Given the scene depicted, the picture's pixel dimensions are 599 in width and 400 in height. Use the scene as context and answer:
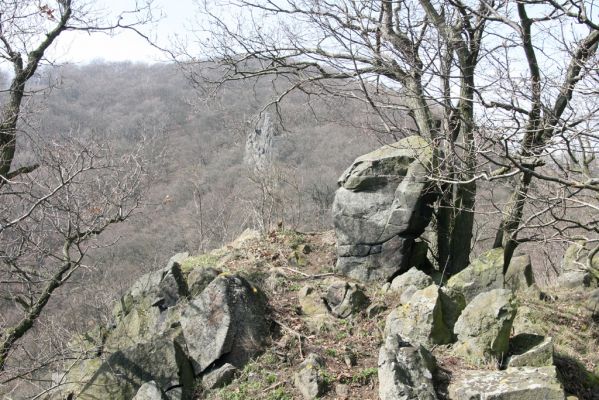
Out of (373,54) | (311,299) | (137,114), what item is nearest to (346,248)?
(311,299)

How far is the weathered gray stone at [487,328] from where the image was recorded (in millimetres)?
5504

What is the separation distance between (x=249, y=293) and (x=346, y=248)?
2210 mm

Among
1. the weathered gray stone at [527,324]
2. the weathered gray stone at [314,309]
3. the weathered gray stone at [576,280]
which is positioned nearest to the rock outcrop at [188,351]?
the weathered gray stone at [314,309]

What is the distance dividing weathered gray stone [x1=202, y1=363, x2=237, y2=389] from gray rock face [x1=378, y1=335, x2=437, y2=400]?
5.39 feet

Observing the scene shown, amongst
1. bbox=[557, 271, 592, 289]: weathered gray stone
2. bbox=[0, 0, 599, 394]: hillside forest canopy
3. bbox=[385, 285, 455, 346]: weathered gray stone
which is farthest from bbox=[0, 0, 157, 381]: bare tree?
bbox=[557, 271, 592, 289]: weathered gray stone

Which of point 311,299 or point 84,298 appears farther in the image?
point 84,298

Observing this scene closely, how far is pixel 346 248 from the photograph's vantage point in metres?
8.51

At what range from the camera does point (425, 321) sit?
5871 millimetres

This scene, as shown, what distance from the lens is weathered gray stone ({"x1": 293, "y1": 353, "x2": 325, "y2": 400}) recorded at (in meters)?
5.39

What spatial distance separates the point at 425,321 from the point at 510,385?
120 centimetres

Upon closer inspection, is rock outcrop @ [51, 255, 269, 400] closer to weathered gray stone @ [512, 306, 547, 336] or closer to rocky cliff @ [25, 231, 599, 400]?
rocky cliff @ [25, 231, 599, 400]

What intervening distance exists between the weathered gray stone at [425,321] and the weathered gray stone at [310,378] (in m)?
0.80

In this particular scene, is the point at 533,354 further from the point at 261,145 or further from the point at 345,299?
the point at 261,145

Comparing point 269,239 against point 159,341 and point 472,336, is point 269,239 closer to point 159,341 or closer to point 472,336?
point 159,341
